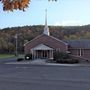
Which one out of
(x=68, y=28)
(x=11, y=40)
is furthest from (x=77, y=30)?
(x=11, y=40)

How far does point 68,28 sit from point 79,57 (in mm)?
91838

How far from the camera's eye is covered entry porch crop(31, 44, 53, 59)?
6406cm

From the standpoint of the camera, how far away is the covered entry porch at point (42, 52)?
64.1 m

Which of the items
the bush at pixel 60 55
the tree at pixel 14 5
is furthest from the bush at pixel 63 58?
the tree at pixel 14 5

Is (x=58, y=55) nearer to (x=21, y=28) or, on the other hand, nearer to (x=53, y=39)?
(x=53, y=39)

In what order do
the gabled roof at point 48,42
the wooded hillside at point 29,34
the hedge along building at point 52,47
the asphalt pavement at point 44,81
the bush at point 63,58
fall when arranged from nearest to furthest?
the asphalt pavement at point 44,81, the bush at point 63,58, the hedge along building at point 52,47, the gabled roof at point 48,42, the wooded hillside at point 29,34

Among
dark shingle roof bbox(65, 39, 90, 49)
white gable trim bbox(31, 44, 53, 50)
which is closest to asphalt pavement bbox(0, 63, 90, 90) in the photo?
dark shingle roof bbox(65, 39, 90, 49)

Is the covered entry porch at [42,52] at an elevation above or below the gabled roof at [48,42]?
below

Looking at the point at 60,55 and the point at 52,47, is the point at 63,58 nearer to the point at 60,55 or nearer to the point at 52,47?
the point at 60,55

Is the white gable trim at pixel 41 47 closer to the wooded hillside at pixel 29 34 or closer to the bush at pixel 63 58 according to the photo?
the bush at pixel 63 58

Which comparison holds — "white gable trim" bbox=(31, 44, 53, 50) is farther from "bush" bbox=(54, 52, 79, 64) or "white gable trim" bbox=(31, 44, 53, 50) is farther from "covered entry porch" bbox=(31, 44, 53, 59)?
"bush" bbox=(54, 52, 79, 64)

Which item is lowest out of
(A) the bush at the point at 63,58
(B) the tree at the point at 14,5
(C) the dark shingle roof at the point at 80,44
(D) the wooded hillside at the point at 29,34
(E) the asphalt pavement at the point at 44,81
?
(E) the asphalt pavement at the point at 44,81

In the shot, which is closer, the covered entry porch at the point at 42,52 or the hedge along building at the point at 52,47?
the hedge along building at the point at 52,47

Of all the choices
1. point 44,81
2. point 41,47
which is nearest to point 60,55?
point 41,47
